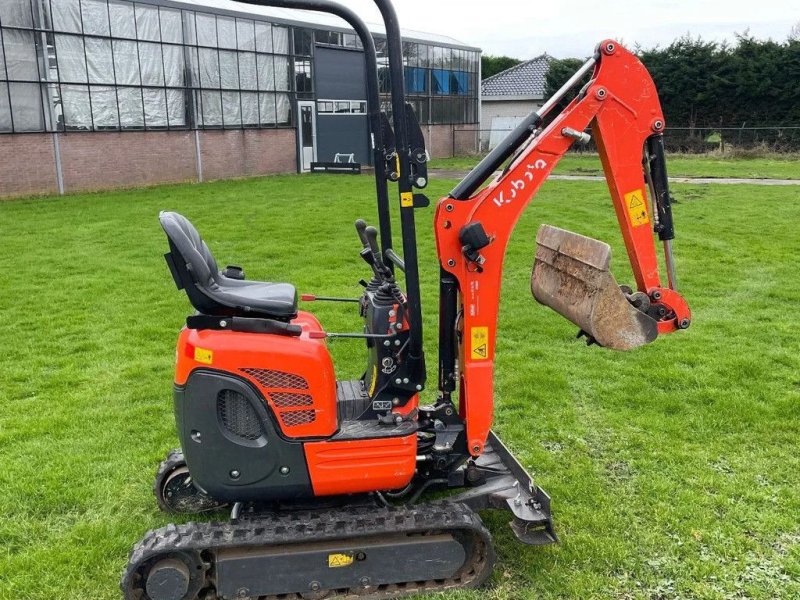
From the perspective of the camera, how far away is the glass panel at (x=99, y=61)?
20.4 m

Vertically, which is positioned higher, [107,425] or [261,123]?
[261,123]

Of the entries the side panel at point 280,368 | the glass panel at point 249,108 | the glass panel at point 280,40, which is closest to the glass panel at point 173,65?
the glass panel at point 249,108

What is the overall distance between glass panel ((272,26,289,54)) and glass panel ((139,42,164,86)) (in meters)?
4.99

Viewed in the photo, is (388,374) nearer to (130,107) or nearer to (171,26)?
(130,107)

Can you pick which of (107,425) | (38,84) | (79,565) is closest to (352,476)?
(79,565)

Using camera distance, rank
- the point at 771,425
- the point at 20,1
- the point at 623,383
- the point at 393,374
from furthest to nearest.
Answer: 1. the point at 20,1
2. the point at 623,383
3. the point at 771,425
4. the point at 393,374

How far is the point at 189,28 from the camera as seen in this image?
76.2 ft

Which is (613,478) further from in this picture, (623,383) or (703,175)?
(703,175)

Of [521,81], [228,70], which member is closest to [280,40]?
[228,70]

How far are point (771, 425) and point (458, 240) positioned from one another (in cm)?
344

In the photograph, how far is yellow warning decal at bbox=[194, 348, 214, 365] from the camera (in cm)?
354

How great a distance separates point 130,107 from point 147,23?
2.67 metres

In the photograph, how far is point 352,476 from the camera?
376cm

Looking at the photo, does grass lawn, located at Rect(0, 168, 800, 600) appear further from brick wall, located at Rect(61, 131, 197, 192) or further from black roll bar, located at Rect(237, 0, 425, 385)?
brick wall, located at Rect(61, 131, 197, 192)
